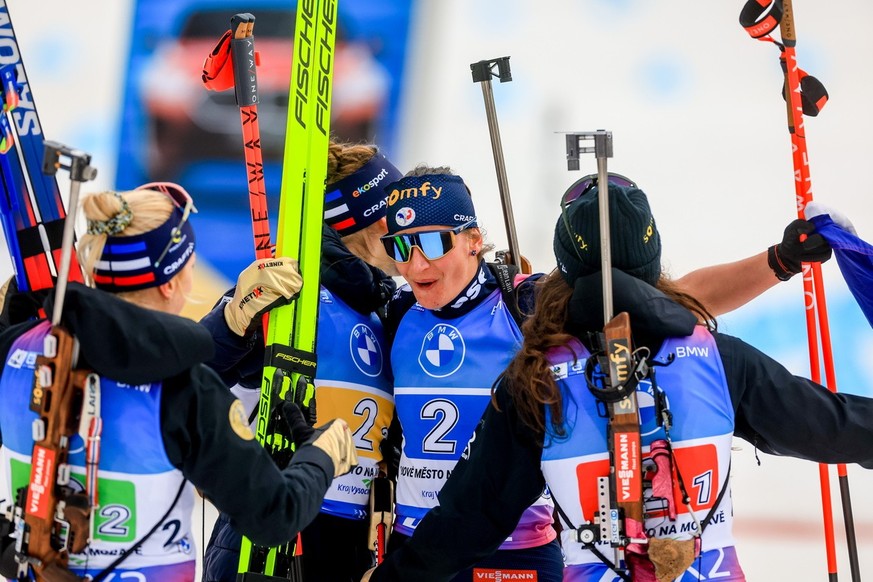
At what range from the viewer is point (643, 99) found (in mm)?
5629

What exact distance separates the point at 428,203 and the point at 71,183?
3.29 feet

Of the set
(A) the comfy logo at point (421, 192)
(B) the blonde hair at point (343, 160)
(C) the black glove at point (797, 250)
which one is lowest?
(C) the black glove at point (797, 250)

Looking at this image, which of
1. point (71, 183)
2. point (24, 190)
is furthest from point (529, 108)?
point (71, 183)

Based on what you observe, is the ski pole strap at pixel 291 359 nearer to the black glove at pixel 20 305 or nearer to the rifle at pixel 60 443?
the black glove at pixel 20 305

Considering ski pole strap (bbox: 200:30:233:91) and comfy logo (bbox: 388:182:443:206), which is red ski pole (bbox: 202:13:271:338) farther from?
comfy logo (bbox: 388:182:443:206)

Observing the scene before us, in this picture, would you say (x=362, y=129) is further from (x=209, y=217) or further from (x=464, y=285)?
(x=464, y=285)

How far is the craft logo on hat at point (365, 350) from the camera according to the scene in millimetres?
2717

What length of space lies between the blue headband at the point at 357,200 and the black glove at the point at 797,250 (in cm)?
102

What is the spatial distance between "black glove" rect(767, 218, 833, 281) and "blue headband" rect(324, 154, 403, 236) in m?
1.02

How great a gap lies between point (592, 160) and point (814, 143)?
1094 millimetres

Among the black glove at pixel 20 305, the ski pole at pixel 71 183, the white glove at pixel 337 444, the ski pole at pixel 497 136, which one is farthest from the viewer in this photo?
the ski pole at pixel 497 136

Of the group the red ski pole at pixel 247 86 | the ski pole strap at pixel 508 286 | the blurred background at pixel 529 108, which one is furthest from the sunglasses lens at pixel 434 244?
the blurred background at pixel 529 108

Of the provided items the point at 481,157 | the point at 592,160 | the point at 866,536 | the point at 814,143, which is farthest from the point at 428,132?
the point at 866,536

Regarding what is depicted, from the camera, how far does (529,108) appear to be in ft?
18.4
